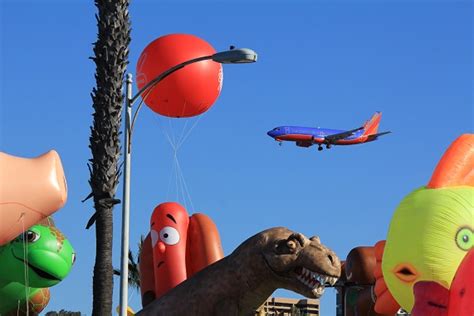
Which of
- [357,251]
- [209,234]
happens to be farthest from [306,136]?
[209,234]

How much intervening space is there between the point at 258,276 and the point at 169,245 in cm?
551

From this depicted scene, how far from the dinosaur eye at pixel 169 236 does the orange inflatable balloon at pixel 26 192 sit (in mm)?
6064

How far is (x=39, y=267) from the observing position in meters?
19.8

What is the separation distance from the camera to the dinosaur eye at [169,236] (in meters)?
20.1

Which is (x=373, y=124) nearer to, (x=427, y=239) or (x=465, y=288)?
(x=427, y=239)

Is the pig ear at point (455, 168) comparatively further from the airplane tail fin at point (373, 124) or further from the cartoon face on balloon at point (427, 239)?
the airplane tail fin at point (373, 124)

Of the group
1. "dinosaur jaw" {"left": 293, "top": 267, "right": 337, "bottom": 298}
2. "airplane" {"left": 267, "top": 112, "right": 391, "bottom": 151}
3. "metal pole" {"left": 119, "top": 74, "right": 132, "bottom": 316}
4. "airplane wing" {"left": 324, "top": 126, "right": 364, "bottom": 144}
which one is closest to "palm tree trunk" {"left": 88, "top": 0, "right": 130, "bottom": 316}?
"metal pole" {"left": 119, "top": 74, "right": 132, "bottom": 316}

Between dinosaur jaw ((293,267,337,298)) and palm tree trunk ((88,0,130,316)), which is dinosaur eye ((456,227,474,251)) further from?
palm tree trunk ((88,0,130,316))

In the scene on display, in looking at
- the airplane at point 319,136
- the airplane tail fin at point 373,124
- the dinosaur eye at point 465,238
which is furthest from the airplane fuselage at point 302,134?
the dinosaur eye at point 465,238

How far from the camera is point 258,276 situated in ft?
48.8

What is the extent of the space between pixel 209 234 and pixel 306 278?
580 cm

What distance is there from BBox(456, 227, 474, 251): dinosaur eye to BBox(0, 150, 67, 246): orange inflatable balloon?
766 centimetres

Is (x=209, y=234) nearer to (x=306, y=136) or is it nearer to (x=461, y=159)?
(x=461, y=159)

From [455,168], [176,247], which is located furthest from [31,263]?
[455,168]
